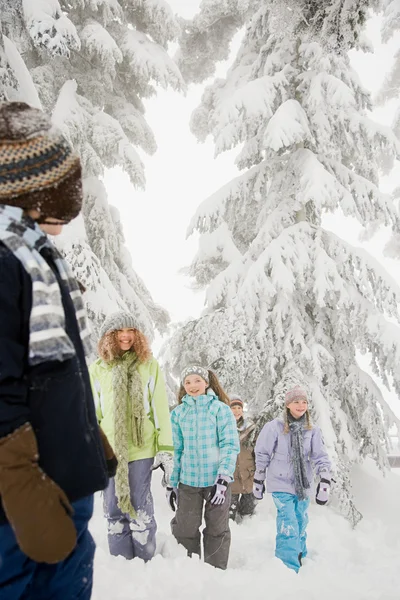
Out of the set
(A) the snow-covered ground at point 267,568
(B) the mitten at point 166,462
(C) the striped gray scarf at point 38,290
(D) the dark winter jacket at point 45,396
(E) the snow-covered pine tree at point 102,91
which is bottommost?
(A) the snow-covered ground at point 267,568

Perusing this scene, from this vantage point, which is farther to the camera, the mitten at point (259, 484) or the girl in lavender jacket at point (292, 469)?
the mitten at point (259, 484)

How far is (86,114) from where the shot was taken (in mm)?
9758

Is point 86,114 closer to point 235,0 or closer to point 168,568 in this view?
point 235,0

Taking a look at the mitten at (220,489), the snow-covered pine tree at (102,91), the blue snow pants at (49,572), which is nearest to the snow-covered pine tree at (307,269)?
the snow-covered pine tree at (102,91)

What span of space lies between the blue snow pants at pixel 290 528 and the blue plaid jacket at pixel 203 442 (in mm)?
1108

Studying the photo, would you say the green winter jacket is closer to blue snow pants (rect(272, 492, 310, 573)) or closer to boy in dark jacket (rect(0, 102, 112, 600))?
blue snow pants (rect(272, 492, 310, 573))

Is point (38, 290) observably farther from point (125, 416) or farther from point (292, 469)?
point (292, 469)

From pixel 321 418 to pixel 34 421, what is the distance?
25.6 feet

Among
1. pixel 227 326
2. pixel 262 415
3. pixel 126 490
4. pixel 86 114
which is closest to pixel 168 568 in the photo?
pixel 126 490

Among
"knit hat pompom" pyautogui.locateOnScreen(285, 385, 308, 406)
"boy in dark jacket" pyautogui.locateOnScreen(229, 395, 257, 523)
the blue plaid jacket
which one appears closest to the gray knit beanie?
the blue plaid jacket

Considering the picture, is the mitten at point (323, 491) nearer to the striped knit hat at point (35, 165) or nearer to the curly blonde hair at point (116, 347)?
the curly blonde hair at point (116, 347)

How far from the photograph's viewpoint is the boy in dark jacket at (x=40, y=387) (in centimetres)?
127

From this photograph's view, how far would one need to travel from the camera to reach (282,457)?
555cm

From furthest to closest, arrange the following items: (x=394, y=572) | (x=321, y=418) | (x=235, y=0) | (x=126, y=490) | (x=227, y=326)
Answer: (x=235, y=0) < (x=227, y=326) < (x=321, y=418) < (x=394, y=572) < (x=126, y=490)
